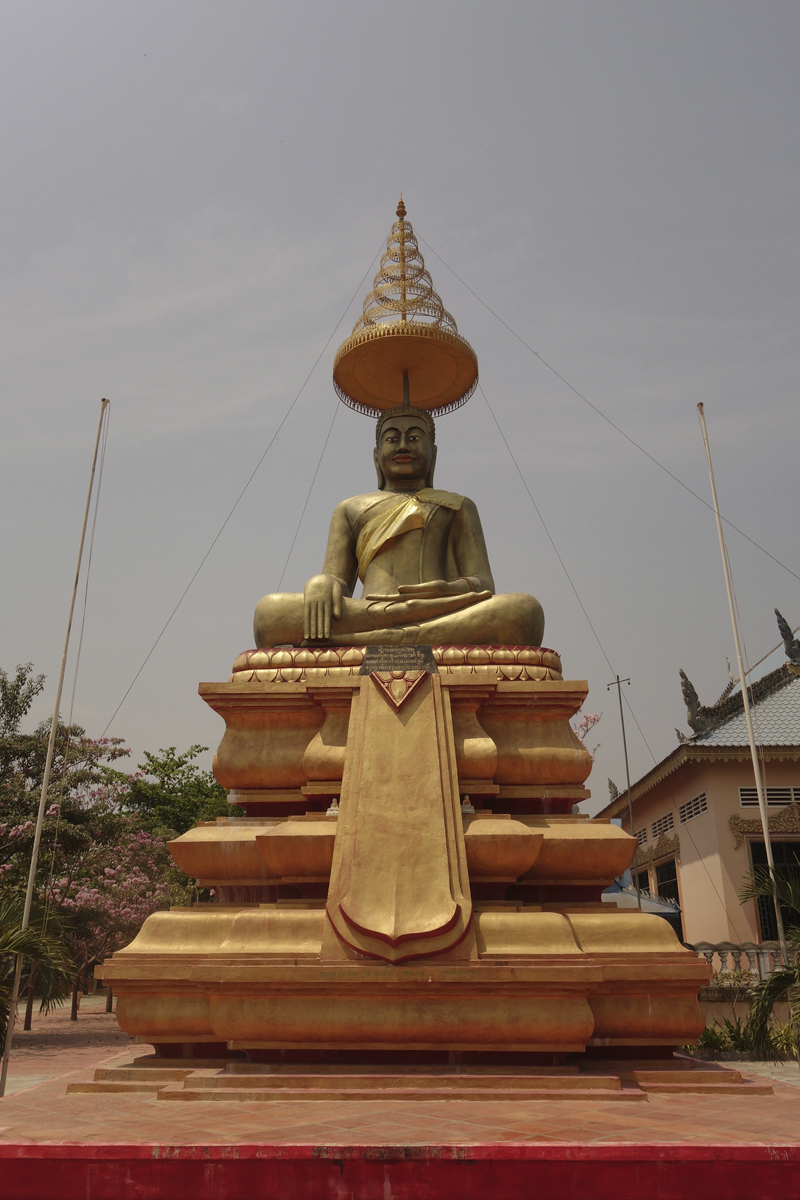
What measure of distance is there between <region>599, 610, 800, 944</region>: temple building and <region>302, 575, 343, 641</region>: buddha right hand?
11.2 meters

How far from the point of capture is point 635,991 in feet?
21.2

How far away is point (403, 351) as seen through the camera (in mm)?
11438

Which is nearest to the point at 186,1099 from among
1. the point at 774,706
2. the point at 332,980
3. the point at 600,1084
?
the point at 332,980

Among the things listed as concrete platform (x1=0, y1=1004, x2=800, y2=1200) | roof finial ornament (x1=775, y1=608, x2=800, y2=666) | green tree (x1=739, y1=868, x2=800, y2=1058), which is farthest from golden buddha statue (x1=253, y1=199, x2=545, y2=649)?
roof finial ornament (x1=775, y1=608, x2=800, y2=666)

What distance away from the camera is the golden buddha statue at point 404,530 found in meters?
9.05

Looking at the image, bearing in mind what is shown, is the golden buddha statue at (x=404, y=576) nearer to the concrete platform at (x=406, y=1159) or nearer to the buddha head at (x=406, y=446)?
the buddha head at (x=406, y=446)

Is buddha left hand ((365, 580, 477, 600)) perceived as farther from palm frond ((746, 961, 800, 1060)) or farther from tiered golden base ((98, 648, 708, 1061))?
palm frond ((746, 961, 800, 1060))

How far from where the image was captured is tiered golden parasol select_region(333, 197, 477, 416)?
11234mm

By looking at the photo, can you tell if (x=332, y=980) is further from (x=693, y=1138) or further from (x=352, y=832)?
(x=693, y=1138)

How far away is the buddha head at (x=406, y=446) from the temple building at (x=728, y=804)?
1016 cm

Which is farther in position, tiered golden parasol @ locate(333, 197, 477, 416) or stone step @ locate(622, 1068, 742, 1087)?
tiered golden parasol @ locate(333, 197, 477, 416)

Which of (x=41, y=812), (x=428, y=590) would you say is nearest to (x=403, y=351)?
(x=428, y=590)

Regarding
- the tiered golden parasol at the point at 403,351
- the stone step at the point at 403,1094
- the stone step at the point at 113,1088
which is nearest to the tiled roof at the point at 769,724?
the tiered golden parasol at the point at 403,351

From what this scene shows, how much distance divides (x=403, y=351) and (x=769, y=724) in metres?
13.5
